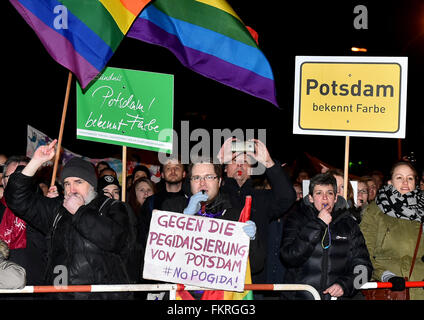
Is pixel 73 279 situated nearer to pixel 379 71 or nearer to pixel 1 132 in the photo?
pixel 379 71

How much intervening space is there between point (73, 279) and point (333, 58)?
3400 mm

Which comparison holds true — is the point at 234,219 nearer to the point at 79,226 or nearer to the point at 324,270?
the point at 324,270

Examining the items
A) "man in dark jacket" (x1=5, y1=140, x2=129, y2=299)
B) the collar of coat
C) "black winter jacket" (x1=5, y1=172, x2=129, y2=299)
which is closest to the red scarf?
"man in dark jacket" (x1=5, y1=140, x2=129, y2=299)

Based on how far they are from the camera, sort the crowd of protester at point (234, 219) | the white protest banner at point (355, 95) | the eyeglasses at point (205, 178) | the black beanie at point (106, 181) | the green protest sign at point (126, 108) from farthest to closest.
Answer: the black beanie at point (106, 181) → the white protest banner at point (355, 95) → the green protest sign at point (126, 108) → the eyeglasses at point (205, 178) → the crowd of protester at point (234, 219)

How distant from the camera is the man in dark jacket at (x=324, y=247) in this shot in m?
6.80

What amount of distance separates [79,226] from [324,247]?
7.00 feet

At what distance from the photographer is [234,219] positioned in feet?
21.0

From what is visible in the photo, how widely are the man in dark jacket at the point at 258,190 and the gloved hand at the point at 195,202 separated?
26.3 inches

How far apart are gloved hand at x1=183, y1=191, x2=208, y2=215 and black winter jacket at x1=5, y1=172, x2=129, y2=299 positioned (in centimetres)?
52

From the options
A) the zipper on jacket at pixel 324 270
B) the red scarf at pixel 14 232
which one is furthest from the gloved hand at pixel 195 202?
the red scarf at pixel 14 232

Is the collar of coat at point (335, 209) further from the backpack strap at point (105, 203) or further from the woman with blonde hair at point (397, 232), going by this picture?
the backpack strap at point (105, 203)

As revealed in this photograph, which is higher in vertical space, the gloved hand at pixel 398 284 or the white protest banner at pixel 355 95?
the white protest banner at pixel 355 95

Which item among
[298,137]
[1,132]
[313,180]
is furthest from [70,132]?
[298,137]

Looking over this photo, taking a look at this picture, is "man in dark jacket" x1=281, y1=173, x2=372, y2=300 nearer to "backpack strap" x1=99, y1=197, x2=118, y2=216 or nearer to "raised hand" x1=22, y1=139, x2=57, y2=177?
"backpack strap" x1=99, y1=197, x2=118, y2=216
